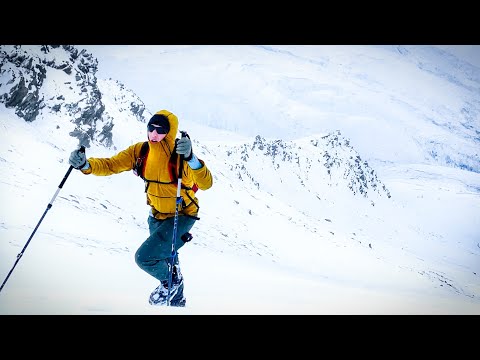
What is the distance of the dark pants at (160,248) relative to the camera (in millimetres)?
4234

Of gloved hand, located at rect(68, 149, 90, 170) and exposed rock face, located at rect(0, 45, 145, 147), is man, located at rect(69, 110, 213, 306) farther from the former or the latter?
exposed rock face, located at rect(0, 45, 145, 147)

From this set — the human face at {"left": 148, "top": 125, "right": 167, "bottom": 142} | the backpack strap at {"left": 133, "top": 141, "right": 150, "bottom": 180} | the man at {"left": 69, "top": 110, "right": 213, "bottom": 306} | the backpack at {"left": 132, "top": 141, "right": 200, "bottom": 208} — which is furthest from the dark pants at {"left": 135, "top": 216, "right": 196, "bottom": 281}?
the human face at {"left": 148, "top": 125, "right": 167, "bottom": 142}

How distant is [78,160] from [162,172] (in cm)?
91

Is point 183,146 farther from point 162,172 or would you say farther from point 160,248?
point 160,248

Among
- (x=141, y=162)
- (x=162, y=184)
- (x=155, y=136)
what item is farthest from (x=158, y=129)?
(x=162, y=184)

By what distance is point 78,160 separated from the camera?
4168mm

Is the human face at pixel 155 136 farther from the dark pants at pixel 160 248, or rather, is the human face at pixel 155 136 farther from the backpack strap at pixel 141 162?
the dark pants at pixel 160 248

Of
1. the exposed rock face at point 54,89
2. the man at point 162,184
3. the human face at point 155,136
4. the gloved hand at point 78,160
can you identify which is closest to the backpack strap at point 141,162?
the man at point 162,184

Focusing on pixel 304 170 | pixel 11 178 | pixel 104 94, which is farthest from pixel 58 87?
pixel 304 170

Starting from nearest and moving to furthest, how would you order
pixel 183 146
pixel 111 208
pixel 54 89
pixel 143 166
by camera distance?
pixel 183 146 < pixel 143 166 < pixel 111 208 < pixel 54 89

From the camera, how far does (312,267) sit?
46.0ft

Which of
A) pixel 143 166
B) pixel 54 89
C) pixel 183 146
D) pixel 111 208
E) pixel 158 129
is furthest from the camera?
pixel 54 89

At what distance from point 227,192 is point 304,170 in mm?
26045
